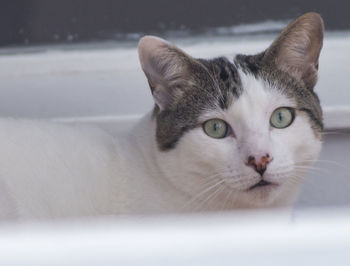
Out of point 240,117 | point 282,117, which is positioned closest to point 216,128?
point 240,117

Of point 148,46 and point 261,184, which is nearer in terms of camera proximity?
point 261,184

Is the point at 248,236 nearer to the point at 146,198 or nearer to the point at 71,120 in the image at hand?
the point at 146,198

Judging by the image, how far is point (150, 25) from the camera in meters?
2.27

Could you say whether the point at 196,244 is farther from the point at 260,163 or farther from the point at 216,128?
the point at 216,128

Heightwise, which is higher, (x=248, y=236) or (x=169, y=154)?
(x=248, y=236)

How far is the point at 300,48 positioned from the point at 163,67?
431 mm

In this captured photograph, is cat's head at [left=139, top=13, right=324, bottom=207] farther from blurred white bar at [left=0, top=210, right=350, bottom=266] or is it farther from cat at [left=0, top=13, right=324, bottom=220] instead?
blurred white bar at [left=0, top=210, right=350, bottom=266]

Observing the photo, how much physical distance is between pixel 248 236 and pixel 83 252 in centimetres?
21

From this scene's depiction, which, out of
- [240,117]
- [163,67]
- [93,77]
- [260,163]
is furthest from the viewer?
[93,77]

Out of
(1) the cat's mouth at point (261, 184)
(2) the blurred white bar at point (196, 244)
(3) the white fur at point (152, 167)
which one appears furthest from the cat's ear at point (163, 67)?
(2) the blurred white bar at point (196, 244)

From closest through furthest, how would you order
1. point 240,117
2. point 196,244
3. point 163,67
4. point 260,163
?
point 196,244 → point 260,163 → point 240,117 → point 163,67

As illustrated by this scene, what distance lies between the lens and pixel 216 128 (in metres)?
1.49

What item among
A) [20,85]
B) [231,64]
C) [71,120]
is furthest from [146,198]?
[20,85]

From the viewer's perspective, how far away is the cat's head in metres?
1.39
